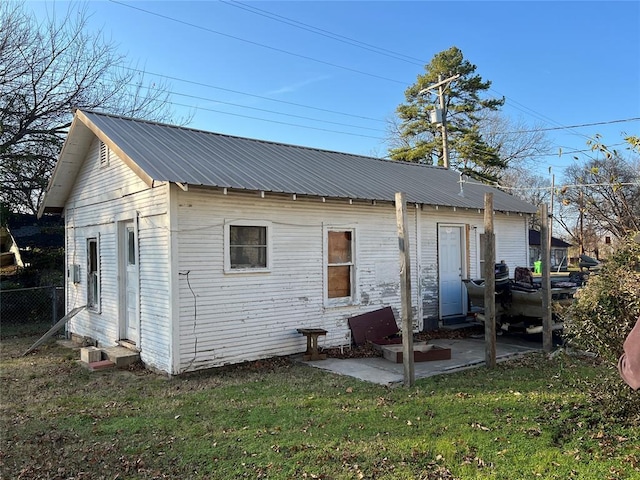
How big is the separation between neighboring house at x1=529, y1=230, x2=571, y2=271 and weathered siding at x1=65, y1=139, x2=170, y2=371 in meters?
10.4

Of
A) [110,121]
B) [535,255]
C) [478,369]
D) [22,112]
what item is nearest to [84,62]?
[22,112]

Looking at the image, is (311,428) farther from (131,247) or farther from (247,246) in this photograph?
(131,247)

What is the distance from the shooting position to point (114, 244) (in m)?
9.13

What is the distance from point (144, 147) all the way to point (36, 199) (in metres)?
10.5

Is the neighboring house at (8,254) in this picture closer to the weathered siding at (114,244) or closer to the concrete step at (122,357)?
the weathered siding at (114,244)

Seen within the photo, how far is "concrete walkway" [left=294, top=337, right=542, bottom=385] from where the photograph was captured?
696 cm

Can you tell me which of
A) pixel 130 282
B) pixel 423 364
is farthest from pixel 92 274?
pixel 423 364

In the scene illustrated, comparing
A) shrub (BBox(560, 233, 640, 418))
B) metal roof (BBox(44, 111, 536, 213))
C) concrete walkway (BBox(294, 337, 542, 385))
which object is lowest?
concrete walkway (BBox(294, 337, 542, 385))

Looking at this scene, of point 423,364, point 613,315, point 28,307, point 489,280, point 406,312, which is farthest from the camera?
point 28,307

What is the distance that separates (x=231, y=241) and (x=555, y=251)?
45.2 m

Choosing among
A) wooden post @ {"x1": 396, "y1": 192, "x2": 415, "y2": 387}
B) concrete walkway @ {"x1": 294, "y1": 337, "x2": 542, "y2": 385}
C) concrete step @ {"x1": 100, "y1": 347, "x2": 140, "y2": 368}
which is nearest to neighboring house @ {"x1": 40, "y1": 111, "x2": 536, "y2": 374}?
concrete step @ {"x1": 100, "y1": 347, "x2": 140, "y2": 368}

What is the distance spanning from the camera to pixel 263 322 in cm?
800

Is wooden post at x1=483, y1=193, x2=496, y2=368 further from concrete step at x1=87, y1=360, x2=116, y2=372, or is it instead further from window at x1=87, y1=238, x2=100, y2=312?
window at x1=87, y1=238, x2=100, y2=312

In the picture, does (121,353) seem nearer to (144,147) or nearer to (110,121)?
(144,147)
